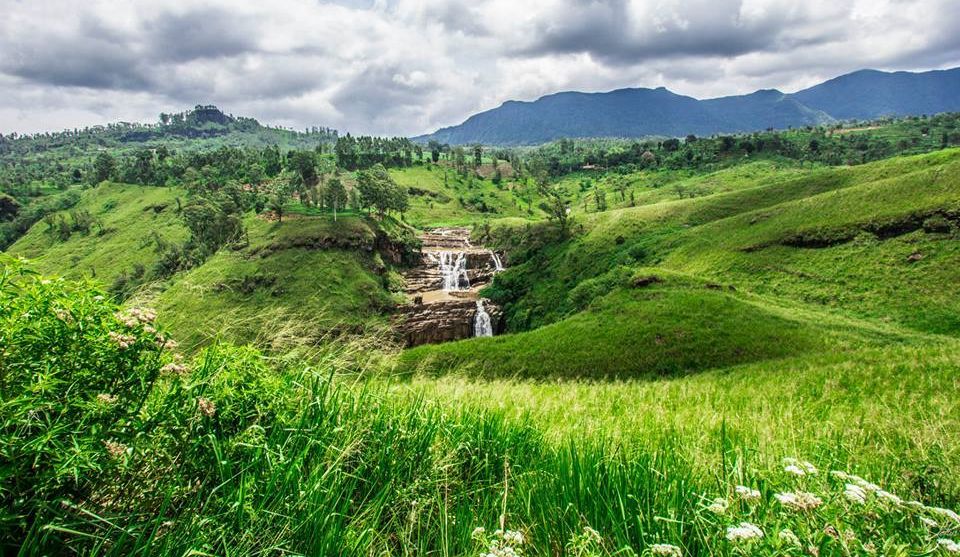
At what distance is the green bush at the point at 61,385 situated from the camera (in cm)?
253

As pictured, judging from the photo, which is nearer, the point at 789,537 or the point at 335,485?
the point at 789,537

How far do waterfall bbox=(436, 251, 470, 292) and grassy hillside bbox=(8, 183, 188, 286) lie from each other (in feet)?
233

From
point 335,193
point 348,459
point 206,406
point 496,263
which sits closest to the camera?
point 206,406

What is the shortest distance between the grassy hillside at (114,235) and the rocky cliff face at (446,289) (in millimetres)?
67736

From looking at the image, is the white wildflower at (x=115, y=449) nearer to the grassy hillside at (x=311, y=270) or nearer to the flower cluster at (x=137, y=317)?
the flower cluster at (x=137, y=317)

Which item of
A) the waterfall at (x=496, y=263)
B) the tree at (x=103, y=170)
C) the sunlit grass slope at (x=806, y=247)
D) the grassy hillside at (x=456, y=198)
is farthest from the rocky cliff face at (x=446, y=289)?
the tree at (x=103, y=170)

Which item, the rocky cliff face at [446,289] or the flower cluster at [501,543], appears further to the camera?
the rocky cliff face at [446,289]

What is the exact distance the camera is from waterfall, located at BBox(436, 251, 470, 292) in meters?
93.4

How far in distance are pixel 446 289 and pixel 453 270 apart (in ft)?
25.9

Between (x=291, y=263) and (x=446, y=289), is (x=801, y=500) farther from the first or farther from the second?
(x=446, y=289)

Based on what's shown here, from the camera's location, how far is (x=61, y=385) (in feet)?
9.59

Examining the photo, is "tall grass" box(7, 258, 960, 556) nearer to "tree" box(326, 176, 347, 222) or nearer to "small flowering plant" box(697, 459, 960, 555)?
"small flowering plant" box(697, 459, 960, 555)

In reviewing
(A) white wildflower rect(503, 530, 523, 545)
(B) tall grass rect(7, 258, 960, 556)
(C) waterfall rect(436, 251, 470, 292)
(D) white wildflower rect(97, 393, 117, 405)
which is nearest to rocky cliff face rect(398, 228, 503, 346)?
(C) waterfall rect(436, 251, 470, 292)

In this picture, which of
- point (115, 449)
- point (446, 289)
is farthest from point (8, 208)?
point (115, 449)
